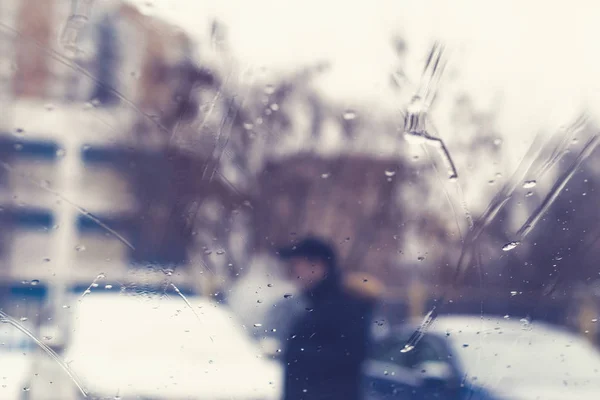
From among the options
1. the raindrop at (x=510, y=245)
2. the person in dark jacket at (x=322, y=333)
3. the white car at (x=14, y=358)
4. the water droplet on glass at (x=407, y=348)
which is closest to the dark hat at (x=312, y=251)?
the person in dark jacket at (x=322, y=333)

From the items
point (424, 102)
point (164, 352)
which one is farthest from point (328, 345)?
point (424, 102)

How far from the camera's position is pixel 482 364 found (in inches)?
86.7

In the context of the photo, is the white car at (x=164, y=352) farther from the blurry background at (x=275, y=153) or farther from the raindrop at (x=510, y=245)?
the raindrop at (x=510, y=245)

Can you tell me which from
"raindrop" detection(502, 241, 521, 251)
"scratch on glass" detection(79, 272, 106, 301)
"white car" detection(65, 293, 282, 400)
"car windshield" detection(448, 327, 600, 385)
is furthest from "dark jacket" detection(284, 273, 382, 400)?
"scratch on glass" detection(79, 272, 106, 301)

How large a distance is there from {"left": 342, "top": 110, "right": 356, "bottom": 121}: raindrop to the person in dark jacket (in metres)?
0.49

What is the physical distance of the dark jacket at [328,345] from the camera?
211 centimetres

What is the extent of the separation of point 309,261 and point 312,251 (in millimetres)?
40

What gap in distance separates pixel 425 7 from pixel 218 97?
2.80 ft

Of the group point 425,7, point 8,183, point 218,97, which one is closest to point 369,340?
→ point 218,97

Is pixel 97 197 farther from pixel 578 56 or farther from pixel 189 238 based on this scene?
pixel 578 56

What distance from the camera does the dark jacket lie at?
2.11 m

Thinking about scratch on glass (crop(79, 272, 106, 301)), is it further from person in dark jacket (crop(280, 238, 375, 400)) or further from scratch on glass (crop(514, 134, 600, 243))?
scratch on glass (crop(514, 134, 600, 243))

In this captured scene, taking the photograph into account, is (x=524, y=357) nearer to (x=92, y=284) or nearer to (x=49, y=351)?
(x=92, y=284)

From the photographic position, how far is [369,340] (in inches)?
84.7
